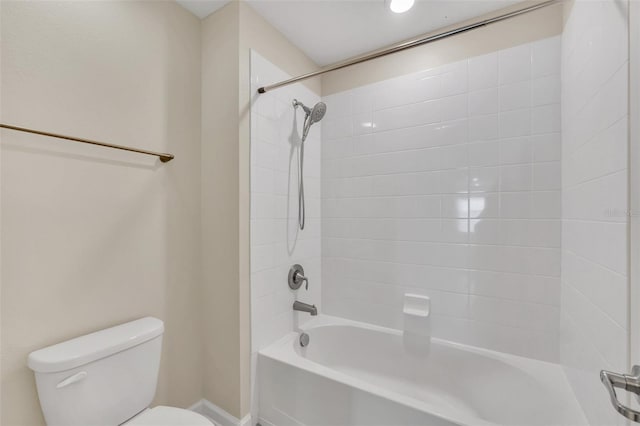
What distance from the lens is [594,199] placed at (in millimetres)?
1033

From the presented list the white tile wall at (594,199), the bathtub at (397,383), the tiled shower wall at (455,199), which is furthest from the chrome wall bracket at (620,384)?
the tiled shower wall at (455,199)

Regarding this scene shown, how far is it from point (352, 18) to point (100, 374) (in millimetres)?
2196

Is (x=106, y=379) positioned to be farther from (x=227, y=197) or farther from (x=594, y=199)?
(x=594, y=199)

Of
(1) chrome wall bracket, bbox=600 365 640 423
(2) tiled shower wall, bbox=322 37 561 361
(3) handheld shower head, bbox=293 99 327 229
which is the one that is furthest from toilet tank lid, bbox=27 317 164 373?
(1) chrome wall bracket, bbox=600 365 640 423

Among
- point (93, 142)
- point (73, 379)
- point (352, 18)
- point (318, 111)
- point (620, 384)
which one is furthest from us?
point (318, 111)

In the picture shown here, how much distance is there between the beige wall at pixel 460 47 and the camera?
4.90 feet

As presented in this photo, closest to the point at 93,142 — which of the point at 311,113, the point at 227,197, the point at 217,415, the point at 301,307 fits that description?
the point at 227,197

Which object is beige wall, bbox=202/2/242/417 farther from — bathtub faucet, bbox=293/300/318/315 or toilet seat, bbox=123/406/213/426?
bathtub faucet, bbox=293/300/318/315

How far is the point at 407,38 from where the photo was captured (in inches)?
72.6

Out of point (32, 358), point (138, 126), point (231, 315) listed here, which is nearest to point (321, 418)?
point (231, 315)

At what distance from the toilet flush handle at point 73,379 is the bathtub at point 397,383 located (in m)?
0.81

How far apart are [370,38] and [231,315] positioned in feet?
6.50

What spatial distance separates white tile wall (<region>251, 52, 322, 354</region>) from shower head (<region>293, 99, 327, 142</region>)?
0.07 metres

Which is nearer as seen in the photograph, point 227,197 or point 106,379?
point 106,379
